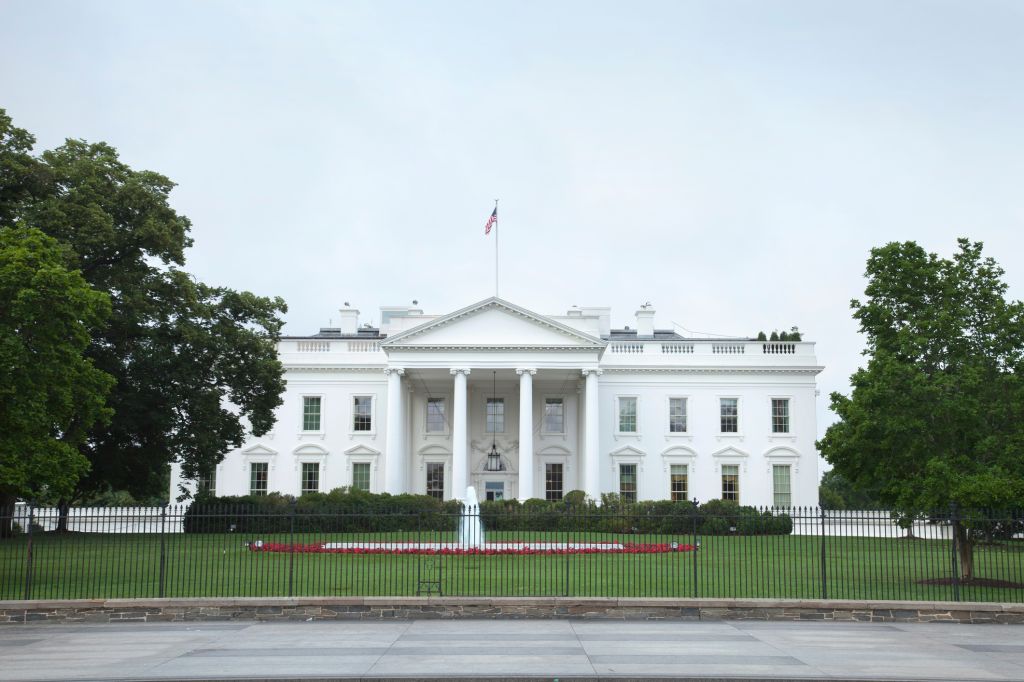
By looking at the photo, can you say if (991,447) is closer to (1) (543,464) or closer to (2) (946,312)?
(2) (946,312)

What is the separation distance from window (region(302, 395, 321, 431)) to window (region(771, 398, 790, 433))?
24502 mm

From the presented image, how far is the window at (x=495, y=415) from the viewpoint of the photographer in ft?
171

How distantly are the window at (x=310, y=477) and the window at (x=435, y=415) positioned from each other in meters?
6.40

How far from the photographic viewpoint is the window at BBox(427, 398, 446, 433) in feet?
172

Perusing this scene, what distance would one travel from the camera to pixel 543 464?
171 ft

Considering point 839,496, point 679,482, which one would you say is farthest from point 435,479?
point 839,496

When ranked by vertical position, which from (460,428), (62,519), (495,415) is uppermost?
(495,415)

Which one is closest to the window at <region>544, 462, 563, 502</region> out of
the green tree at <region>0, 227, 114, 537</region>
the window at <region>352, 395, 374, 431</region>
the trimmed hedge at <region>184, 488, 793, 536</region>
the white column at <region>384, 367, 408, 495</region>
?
the trimmed hedge at <region>184, 488, 793, 536</region>

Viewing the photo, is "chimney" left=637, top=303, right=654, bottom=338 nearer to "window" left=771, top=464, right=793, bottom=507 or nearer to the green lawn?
"window" left=771, top=464, right=793, bottom=507

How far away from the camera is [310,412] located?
2055 inches

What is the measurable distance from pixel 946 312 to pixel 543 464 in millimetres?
32548

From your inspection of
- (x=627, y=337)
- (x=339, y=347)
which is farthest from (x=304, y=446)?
(x=627, y=337)

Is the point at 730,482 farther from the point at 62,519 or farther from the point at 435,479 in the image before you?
the point at 62,519

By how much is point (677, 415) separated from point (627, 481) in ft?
14.7
